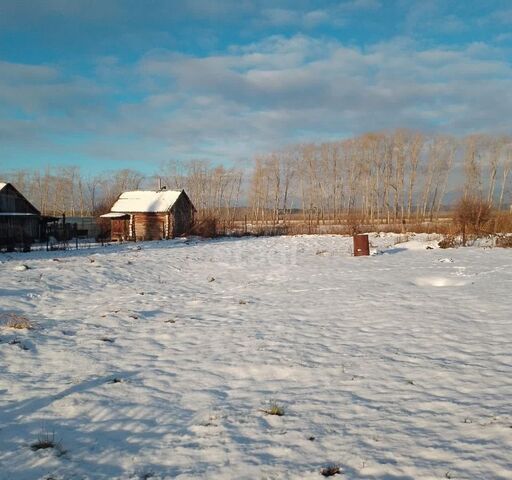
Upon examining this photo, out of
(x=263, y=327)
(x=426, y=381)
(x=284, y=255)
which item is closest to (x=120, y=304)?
(x=263, y=327)

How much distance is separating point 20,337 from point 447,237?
74.5 feet

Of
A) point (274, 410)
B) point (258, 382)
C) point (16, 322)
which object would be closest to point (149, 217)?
point (16, 322)

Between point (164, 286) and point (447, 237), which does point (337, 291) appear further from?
point (447, 237)

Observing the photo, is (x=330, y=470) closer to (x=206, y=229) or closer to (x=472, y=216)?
(x=472, y=216)

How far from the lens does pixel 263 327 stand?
8594mm

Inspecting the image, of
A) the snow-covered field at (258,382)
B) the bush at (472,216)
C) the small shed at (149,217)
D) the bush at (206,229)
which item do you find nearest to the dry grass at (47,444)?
the snow-covered field at (258,382)

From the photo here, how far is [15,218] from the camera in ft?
104

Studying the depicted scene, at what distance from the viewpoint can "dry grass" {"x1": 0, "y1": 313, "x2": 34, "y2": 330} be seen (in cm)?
807

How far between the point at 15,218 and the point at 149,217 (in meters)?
10.3

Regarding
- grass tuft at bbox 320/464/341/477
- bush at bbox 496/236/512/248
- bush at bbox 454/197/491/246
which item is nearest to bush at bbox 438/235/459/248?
bush at bbox 454/197/491/246

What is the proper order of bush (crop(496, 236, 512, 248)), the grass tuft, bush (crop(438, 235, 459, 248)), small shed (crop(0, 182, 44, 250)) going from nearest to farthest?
the grass tuft
bush (crop(496, 236, 512, 248))
bush (crop(438, 235, 459, 248))
small shed (crop(0, 182, 44, 250))

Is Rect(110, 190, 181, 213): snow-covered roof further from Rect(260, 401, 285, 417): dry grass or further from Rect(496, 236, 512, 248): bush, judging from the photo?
Rect(260, 401, 285, 417): dry grass

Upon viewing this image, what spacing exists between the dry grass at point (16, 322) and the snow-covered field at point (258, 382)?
14 cm

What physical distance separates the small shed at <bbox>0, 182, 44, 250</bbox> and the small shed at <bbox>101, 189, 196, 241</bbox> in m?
5.41
